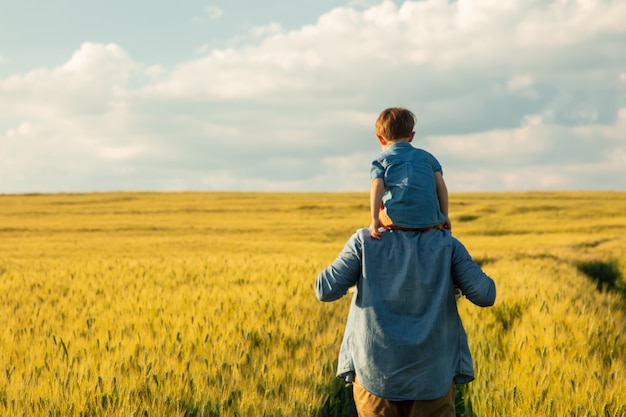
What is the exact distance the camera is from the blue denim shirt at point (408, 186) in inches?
122

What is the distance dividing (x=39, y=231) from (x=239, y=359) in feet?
94.1

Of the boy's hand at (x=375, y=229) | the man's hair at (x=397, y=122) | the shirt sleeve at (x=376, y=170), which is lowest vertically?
the boy's hand at (x=375, y=229)

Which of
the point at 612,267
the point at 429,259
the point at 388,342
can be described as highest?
the point at 429,259

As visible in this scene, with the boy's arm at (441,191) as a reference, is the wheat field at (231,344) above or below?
below

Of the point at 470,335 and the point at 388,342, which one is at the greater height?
the point at 388,342

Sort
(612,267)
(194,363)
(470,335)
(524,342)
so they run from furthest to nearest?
(612,267) → (470,335) → (524,342) → (194,363)

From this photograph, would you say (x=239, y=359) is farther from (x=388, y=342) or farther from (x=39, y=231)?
(x=39, y=231)

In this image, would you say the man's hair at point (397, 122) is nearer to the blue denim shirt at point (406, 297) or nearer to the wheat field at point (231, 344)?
the blue denim shirt at point (406, 297)

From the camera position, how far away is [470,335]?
7.18 m

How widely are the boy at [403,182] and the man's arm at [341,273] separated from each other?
132mm

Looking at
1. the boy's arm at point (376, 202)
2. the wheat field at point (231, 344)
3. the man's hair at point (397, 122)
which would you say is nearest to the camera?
the boy's arm at point (376, 202)

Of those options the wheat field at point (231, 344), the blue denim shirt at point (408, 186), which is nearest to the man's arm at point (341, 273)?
the blue denim shirt at point (408, 186)

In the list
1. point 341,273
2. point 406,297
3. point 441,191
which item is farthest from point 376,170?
point 406,297

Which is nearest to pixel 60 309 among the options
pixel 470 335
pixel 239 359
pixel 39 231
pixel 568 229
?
pixel 239 359
